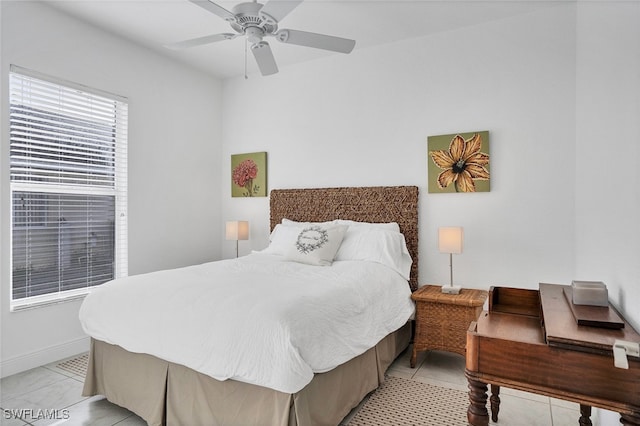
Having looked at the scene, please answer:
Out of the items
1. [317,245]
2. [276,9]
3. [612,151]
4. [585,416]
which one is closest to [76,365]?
[317,245]

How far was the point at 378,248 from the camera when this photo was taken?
322cm

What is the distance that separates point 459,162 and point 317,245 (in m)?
1.49

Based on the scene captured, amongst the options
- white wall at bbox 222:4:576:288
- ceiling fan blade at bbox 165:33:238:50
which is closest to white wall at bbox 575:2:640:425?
white wall at bbox 222:4:576:288

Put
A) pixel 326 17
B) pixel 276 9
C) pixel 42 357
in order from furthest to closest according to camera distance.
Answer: pixel 326 17 < pixel 42 357 < pixel 276 9

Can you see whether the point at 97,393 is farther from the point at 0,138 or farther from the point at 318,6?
the point at 318,6

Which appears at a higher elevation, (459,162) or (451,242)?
(459,162)

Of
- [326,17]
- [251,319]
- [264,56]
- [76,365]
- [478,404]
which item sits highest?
[326,17]

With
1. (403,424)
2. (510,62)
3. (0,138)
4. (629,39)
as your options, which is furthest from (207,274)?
(510,62)

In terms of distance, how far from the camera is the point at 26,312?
296 cm

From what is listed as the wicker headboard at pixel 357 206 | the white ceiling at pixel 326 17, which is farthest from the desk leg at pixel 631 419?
the white ceiling at pixel 326 17

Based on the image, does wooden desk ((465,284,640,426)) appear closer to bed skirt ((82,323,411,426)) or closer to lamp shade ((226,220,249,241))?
bed skirt ((82,323,411,426))

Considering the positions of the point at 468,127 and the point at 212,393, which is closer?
the point at 212,393

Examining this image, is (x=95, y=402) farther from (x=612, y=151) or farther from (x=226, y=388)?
(x=612, y=151)

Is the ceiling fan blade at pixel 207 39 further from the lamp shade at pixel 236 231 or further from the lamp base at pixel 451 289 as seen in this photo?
the lamp base at pixel 451 289
